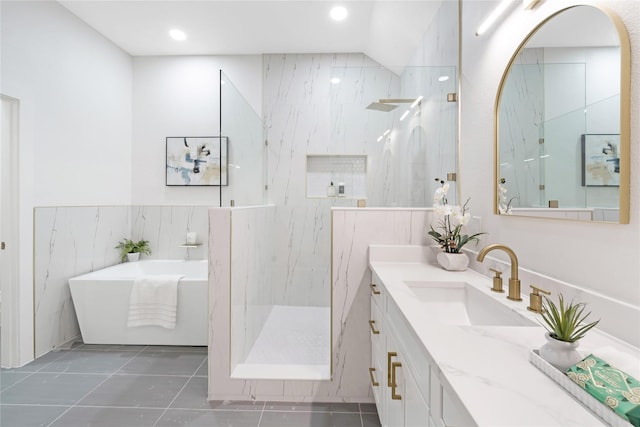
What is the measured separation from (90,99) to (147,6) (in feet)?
→ 3.63

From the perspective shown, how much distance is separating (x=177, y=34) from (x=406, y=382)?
366 cm

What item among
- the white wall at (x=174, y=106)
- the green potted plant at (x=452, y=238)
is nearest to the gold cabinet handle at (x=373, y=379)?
the green potted plant at (x=452, y=238)

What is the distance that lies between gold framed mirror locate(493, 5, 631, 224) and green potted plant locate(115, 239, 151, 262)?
3607 millimetres

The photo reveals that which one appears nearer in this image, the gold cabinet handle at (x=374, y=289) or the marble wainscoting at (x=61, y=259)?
the gold cabinet handle at (x=374, y=289)

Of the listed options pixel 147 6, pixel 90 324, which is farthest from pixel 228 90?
pixel 90 324

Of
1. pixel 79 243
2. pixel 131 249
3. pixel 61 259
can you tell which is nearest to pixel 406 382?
pixel 61 259

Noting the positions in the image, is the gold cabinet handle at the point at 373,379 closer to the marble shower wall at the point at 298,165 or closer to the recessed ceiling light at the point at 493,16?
the marble shower wall at the point at 298,165

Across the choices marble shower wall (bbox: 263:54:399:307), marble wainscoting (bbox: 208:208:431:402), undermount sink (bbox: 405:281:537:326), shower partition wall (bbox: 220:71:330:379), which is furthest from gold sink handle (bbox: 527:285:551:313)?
marble shower wall (bbox: 263:54:399:307)

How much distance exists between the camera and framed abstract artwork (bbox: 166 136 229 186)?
354 cm

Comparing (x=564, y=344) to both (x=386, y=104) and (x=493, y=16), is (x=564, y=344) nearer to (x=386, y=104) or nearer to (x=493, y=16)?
(x=493, y=16)

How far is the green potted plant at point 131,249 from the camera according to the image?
3391mm

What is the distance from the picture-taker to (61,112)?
8.88 feet

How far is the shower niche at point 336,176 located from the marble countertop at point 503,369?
45.3 inches

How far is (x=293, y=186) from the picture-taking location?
3.18 meters
